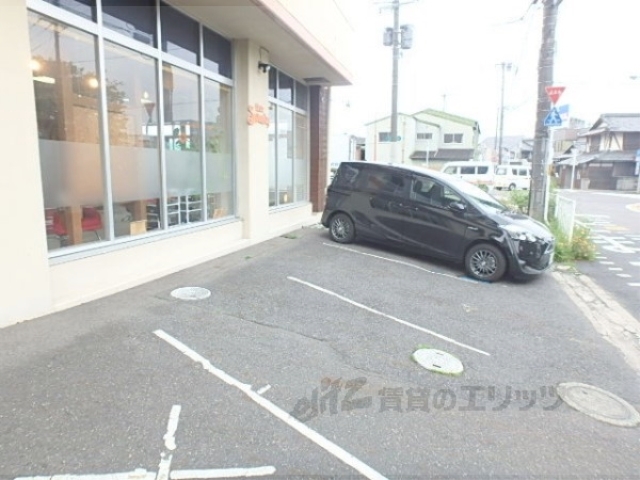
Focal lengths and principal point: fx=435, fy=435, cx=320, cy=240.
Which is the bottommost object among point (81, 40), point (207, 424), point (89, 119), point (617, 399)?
point (617, 399)

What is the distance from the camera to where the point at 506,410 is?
11.0ft

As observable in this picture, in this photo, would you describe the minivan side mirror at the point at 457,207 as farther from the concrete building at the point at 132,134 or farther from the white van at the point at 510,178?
the white van at the point at 510,178

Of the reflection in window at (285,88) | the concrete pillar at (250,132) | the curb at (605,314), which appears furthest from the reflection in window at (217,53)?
the curb at (605,314)

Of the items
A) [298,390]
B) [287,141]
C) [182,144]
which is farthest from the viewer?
→ [287,141]

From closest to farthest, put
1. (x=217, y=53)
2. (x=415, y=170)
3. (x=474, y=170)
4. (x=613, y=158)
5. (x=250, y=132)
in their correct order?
(x=217, y=53), (x=250, y=132), (x=415, y=170), (x=474, y=170), (x=613, y=158)

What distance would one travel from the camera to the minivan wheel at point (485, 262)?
23.0 ft

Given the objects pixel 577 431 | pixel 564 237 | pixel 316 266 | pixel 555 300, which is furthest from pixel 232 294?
pixel 564 237

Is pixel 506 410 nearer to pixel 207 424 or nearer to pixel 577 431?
Result: pixel 577 431

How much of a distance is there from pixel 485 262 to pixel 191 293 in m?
4.66

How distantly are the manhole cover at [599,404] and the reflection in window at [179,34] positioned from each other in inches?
249

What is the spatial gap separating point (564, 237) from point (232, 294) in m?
7.31

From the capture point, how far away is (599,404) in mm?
3576

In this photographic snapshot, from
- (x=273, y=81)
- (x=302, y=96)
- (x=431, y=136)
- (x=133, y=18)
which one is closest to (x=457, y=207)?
(x=273, y=81)

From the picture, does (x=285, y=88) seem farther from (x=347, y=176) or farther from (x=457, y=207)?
(x=457, y=207)
